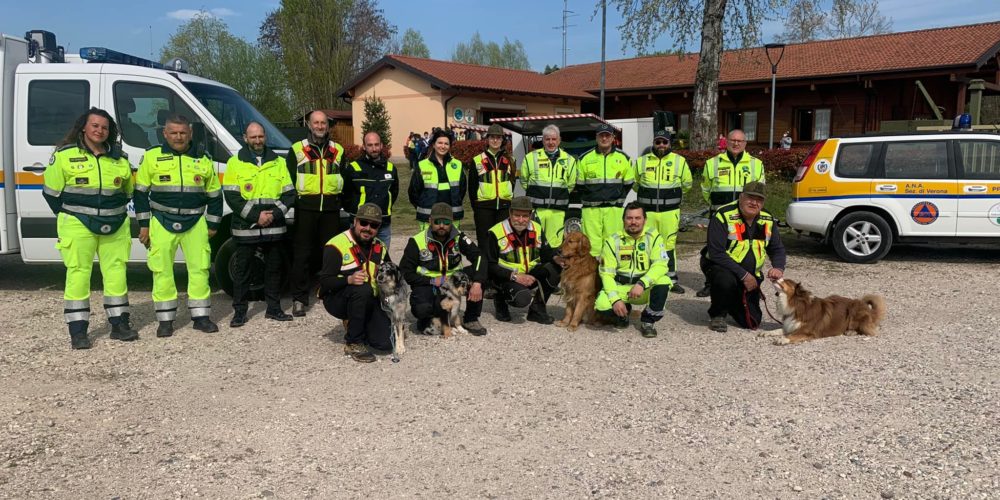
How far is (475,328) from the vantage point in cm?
625

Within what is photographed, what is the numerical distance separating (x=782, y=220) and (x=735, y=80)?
53.6ft

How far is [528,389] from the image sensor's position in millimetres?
4801

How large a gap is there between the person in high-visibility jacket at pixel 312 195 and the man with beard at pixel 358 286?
1391 millimetres

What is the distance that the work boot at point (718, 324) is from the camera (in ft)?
20.7

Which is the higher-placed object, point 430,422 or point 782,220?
point 782,220

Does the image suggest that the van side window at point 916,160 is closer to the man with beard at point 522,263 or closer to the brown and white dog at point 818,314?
the brown and white dog at point 818,314

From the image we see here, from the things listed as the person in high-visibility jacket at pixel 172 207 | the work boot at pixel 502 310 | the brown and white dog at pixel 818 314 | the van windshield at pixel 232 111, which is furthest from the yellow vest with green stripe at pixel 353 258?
the brown and white dog at pixel 818 314

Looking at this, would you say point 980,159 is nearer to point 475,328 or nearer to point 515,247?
point 515,247

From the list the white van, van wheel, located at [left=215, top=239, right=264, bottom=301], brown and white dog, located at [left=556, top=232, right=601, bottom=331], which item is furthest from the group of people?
the white van

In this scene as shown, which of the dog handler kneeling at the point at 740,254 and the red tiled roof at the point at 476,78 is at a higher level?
the red tiled roof at the point at 476,78

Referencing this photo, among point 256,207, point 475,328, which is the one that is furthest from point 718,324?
point 256,207

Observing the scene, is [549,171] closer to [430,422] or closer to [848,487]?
[430,422]

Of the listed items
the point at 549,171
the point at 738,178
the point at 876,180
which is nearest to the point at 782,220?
the point at 876,180

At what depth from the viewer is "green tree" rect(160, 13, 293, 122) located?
118 ft
